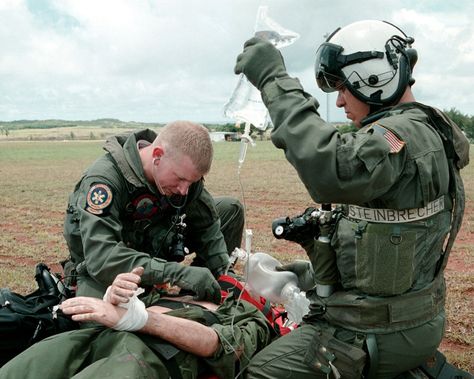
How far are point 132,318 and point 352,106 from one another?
1.63 metres

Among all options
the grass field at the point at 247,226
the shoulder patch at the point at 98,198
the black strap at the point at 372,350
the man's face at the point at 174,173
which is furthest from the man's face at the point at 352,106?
the shoulder patch at the point at 98,198

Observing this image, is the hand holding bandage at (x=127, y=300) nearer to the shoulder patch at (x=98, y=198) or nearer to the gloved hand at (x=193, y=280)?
the gloved hand at (x=193, y=280)

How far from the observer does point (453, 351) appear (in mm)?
4516

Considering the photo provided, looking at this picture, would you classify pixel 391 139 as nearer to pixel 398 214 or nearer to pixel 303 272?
pixel 398 214

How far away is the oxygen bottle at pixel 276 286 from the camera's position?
4.00m

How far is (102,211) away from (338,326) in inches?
71.1

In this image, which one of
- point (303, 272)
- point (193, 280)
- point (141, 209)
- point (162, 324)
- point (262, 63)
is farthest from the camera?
point (141, 209)

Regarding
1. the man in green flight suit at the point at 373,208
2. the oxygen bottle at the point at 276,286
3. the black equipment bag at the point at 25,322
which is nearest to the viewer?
the man in green flight suit at the point at 373,208

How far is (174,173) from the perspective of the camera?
3922mm

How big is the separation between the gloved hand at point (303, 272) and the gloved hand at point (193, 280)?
612 mm

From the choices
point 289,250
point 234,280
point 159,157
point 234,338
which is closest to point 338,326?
point 234,338

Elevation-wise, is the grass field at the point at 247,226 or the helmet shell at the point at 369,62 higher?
the helmet shell at the point at 369,62

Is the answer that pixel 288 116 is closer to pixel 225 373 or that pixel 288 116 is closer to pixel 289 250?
pixel 225 373

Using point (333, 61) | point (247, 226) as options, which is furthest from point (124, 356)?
point (247, 226)
